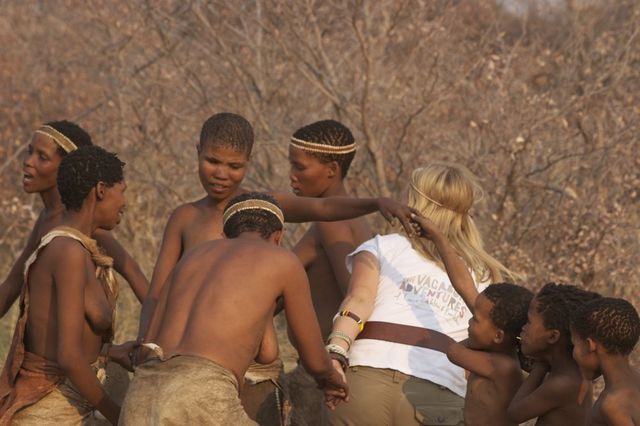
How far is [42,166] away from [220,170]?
88cm

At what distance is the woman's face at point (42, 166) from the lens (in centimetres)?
543

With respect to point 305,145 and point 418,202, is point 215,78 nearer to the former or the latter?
point 305,145

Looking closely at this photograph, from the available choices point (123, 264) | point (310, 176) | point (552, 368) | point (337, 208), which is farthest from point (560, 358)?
point (123, 264)

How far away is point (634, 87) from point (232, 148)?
5145mm

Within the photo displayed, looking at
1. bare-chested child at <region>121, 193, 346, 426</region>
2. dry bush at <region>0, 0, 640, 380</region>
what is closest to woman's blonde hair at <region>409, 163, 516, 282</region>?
bare-chested child at <region>121, 193, 346, 426</region>

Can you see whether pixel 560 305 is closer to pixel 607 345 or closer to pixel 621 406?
pixel 607 345

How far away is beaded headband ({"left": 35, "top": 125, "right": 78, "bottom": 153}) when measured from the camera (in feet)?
17.9

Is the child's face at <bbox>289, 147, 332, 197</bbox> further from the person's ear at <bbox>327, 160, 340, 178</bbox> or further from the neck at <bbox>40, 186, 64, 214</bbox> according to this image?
the neck at <bbox>40, 186, 64, 214</bbox>

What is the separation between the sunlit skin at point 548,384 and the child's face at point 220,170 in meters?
1.47

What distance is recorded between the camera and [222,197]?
5199mm

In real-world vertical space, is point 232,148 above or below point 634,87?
above

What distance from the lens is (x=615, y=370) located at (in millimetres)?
4098

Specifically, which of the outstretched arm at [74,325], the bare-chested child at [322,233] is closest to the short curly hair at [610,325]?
the bare-chested child at [322,233]

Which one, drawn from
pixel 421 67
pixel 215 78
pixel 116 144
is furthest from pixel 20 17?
pixel 421 67
